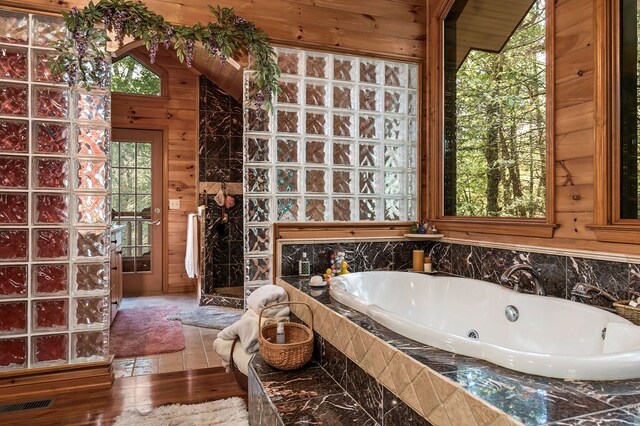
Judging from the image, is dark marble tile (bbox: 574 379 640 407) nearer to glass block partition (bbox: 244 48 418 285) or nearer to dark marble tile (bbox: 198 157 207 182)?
glass block partition (bbox: 244 48 418 285)

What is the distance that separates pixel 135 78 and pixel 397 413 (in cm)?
506

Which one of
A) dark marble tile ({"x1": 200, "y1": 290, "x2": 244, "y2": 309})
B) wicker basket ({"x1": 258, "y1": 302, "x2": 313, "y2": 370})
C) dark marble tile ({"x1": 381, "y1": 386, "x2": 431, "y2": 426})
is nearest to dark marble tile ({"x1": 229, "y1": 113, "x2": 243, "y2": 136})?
dark marble tile ({"x1": 200, "y1": 290, "x2": 244, "y2": 309})

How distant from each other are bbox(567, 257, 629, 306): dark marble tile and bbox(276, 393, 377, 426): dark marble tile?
1.26 m

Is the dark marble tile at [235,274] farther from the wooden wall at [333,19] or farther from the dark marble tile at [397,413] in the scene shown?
the dark marble tile at [397,413]

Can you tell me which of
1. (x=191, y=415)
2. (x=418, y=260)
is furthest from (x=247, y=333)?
(x=418, y=260)

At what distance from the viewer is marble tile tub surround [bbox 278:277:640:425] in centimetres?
92

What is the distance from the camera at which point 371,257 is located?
298 cm

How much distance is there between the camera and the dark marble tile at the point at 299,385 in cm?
166

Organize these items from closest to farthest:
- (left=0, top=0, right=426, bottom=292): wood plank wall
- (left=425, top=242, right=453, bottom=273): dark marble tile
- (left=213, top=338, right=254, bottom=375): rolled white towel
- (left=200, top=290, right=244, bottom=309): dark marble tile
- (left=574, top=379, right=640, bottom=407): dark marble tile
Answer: (left=574, top=379, right=640, bottom=407): dark marble tile → (left=213, top=338, right=254, bottom=375): rolled white towel → (left=0, top=0, right=426, bottom=292): wood plank wall → (left=425, top=242, right=453, bottom=273): dark marble tile → (left=200, top=290, right=244, bottom=309): dark marble tile

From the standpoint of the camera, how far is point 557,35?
213cm

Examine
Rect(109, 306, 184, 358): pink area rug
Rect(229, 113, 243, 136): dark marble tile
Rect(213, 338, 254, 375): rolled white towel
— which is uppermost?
Rect(229, 113, 243, 136): dark marble tile

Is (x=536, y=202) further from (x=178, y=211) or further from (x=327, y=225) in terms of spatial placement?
(x=178, y=211)

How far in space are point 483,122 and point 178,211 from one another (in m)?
3.79

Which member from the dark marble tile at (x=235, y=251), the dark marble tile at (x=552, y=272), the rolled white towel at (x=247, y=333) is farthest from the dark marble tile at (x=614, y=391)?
the dark marble tile at (x=235, y=251)
